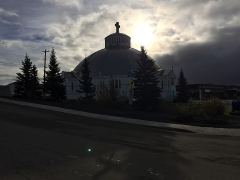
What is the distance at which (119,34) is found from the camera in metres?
101

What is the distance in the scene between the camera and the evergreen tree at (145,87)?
53.2 meters

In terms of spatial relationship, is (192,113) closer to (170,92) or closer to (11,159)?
(11,159)

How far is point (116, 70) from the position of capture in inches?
3600

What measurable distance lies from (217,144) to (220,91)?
130 metres

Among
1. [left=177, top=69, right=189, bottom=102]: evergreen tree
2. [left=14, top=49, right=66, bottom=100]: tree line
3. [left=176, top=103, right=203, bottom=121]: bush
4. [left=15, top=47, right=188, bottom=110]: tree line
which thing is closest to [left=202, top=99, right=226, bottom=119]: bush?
[left=176, top=103, right=203, bottom=121]: bush

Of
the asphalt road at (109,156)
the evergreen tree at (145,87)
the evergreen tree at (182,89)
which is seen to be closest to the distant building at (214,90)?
the evergreen tree at (182,89)

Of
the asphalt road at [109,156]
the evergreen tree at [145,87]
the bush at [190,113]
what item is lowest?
the asphalt road at [109,156]

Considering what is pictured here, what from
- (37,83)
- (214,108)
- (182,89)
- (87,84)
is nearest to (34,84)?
(37,83)

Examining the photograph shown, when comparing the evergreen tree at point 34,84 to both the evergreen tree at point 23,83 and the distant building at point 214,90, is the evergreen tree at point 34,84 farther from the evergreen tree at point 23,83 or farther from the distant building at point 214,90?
the distant building at point 214,90

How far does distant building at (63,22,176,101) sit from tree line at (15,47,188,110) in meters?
6.68

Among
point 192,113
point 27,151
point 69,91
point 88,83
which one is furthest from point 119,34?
point 27,151

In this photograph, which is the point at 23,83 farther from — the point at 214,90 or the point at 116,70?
the point at 214,90

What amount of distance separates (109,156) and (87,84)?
6514 centimetres

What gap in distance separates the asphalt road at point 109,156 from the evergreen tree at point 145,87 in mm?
31596
